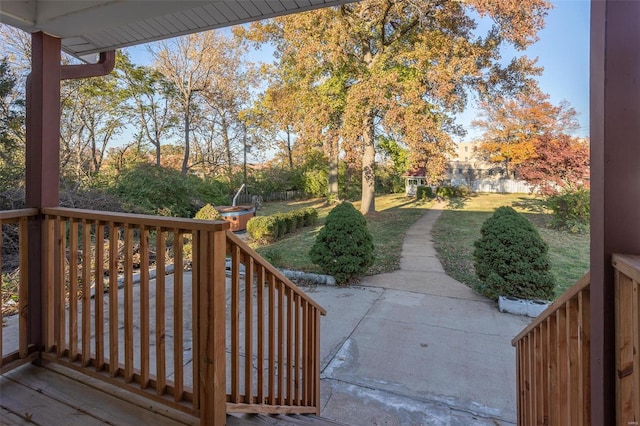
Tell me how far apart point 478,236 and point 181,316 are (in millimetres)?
8670

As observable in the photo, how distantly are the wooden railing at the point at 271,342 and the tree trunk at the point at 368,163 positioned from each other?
7888mm

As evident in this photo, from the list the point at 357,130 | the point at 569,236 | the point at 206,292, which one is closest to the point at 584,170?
the point at 569,236

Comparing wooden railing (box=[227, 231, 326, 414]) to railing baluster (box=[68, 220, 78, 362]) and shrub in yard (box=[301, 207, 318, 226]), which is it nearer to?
railing baluster (box=[68, 220, 78, 362])

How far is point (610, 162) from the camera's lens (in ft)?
3.26

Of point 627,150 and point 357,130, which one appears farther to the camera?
point 357,130

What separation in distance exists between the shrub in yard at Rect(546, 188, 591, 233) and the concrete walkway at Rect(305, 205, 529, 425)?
5.24 m

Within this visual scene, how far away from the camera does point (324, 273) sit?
18.2ft

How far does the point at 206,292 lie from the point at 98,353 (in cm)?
84

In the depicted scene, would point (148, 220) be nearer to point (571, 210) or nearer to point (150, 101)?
point (571, 210)

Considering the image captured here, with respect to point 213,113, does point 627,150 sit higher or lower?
lower

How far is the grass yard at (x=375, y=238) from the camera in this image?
6324mm

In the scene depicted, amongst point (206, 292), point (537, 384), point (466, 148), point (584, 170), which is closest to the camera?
point (206, 292)

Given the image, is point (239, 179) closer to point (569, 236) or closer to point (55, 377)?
point (569, 236)

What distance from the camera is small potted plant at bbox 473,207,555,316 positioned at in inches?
167
